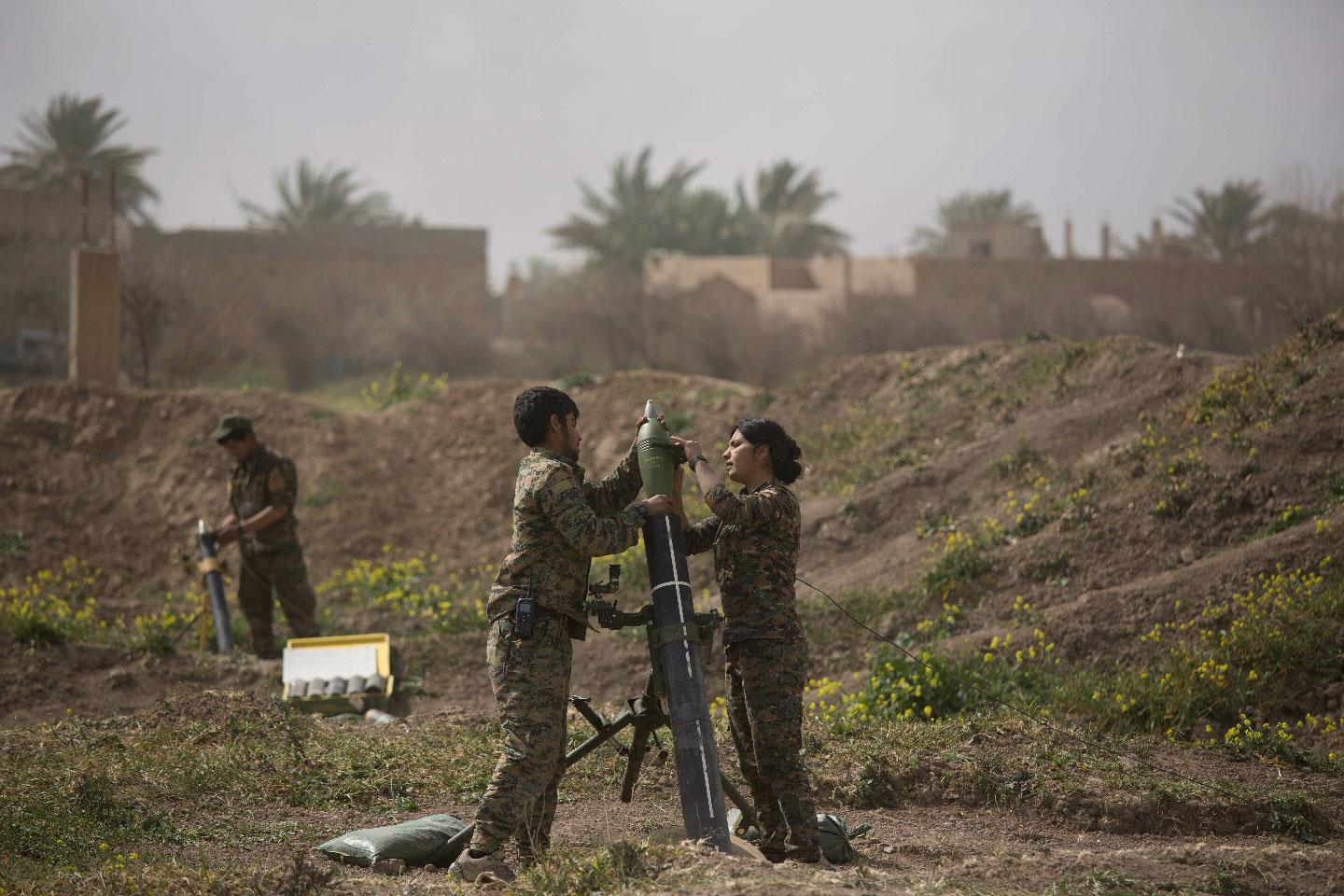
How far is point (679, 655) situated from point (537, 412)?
1195 millimetres

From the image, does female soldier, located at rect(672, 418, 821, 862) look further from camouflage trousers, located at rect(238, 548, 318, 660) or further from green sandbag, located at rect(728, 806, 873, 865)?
camouflage trousers, located at rect(238, 548, 318, 660)

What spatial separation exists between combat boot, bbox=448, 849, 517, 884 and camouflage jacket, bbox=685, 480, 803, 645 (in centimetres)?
130

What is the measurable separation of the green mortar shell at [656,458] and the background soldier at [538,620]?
61 millimetres

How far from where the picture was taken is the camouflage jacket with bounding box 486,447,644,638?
5.42 metres

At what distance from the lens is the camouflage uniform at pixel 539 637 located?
17.5ft

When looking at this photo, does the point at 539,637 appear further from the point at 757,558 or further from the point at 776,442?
the point at 776,442

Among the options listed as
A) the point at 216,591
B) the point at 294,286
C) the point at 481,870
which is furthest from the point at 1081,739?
the point at 294,286

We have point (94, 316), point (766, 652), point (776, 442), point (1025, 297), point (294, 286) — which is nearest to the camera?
point (766, 652)

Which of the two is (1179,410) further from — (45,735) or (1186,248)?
(1186,248)

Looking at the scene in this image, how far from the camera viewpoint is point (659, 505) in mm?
5484

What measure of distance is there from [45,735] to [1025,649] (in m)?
6.21

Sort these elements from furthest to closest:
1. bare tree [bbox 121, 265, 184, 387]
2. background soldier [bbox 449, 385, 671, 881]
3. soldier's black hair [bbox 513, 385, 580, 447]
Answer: bare tree [bbox 121, 265, 184, 387] < soldier's black hair [bbox 513, 385, 580, 447] < background soldier [bbox 449, 385, 671, 881]

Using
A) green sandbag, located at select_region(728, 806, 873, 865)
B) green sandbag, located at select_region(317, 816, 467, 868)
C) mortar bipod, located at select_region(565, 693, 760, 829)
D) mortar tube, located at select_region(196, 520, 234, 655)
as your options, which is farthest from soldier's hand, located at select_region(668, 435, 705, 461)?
mortar tube, located at select_region(196, 520, 234, 655)

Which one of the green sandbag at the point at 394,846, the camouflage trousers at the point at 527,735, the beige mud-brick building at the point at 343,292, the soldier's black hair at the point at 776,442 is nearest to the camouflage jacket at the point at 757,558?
the soldier's black hair at the point at 776,442
